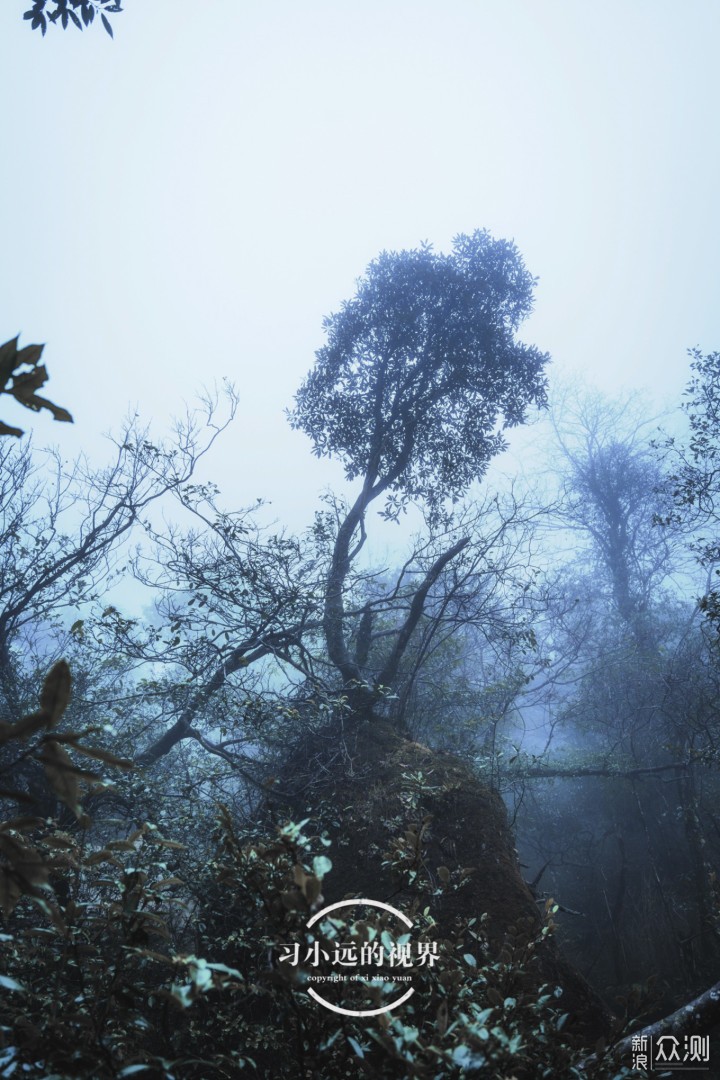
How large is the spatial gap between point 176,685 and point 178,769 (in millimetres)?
3498

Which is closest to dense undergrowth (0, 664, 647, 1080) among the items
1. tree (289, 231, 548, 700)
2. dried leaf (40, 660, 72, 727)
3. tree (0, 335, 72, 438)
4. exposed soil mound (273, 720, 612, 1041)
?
dried leaf (40, 660, 72, 727)

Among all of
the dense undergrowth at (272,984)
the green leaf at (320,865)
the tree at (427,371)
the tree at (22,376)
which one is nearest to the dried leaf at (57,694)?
the dense undergrowth at (272,984)

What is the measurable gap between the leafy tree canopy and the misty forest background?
0.16 feet

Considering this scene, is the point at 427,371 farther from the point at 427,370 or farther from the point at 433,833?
the point at 433,833

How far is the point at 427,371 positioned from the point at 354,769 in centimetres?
664

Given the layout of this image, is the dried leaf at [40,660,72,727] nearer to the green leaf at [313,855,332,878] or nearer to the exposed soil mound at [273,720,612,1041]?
the green leaf at [313,855,332,878]

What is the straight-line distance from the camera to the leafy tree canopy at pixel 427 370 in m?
8.88

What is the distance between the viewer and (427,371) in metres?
8.99

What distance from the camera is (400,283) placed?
894 centimetres

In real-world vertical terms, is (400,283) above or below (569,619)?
above

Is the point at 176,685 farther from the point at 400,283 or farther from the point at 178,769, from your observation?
the point at 400,283

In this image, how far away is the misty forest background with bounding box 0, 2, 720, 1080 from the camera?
139cm

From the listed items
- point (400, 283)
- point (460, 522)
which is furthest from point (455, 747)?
point (400, 283)

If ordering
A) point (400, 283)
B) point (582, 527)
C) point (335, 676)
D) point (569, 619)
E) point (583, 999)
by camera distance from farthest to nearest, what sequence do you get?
point (582, 527)
point (569, 619)
point (400, 283)
point (335, 676)
point (583, 999)
